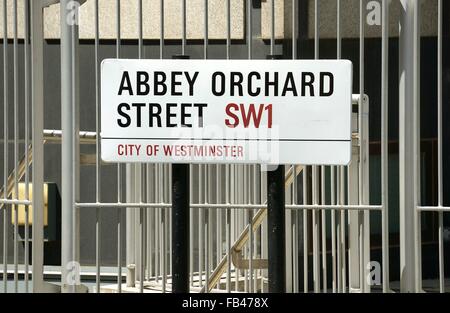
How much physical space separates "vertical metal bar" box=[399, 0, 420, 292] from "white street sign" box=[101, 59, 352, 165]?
1048 millimetres

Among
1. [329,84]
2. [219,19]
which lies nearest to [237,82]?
[329,84]

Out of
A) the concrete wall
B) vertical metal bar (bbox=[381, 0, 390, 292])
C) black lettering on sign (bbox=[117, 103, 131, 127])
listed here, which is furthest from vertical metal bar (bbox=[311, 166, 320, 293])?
the concrete wall

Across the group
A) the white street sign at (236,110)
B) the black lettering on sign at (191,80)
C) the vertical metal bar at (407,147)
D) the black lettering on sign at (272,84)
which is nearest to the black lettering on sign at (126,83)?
the white street sign at (236,110)

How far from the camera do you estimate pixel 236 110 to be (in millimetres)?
6027

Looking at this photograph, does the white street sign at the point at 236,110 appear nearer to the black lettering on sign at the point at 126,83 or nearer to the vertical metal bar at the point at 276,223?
the black lettering on sign at the point at 126,83

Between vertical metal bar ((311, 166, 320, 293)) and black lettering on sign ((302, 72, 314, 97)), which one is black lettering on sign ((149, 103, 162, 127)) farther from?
vertical metal bar ((311, 166, 320, 293))

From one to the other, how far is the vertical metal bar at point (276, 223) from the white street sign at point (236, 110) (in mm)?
258

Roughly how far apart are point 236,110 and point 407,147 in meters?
1.40

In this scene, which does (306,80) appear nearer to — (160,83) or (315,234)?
(160,83)

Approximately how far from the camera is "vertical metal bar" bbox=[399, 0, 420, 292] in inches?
275

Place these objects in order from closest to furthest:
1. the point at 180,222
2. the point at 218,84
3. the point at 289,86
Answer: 1. the point at 180,222
2. the point at 289,86
3. the point at 218,84

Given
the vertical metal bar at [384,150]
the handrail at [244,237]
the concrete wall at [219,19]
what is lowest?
the handrail at [244,237]

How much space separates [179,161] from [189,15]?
20.1 feet

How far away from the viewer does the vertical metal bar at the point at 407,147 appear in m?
6.98
